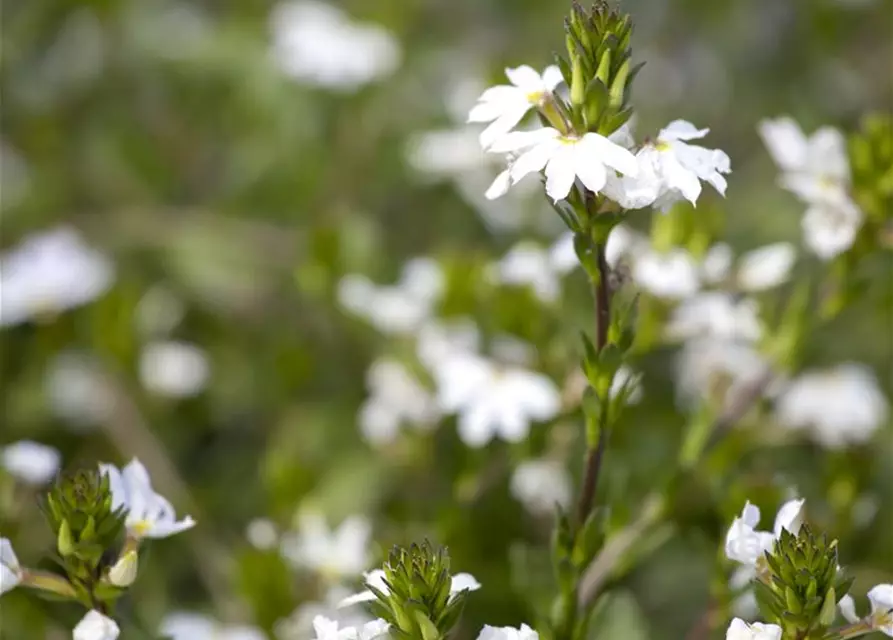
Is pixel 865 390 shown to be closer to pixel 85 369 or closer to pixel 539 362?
pixel 539 362

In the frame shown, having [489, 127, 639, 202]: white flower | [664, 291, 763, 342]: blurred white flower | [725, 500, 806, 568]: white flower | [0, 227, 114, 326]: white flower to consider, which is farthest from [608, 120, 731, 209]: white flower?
[0, 227, 114, 326]: white flower

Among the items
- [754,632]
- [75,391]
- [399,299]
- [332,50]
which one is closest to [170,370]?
[75,391]

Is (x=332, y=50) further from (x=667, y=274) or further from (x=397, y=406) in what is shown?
(x=667, y=274)

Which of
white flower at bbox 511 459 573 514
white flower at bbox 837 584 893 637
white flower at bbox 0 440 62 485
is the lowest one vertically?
white flower at bbox 837 584 893 637

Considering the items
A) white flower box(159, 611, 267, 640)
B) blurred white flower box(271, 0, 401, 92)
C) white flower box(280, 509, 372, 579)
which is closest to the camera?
white flower box(159, 611, 267, 640)

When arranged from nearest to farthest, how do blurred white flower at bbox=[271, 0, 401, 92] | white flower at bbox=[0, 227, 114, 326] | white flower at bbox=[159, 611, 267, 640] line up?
1. white flower at bbox=[159, 611, 267, 640]
2. white flower at bbox=[0, 227, 114, 326]
3. blurred white flower at bbox=[271, 0, 401, 92]

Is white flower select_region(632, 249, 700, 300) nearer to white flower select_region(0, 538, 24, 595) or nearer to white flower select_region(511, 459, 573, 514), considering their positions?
white flower select_region(511, 459, 573, 514)

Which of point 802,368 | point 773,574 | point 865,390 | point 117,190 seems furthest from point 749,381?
point 117,190
